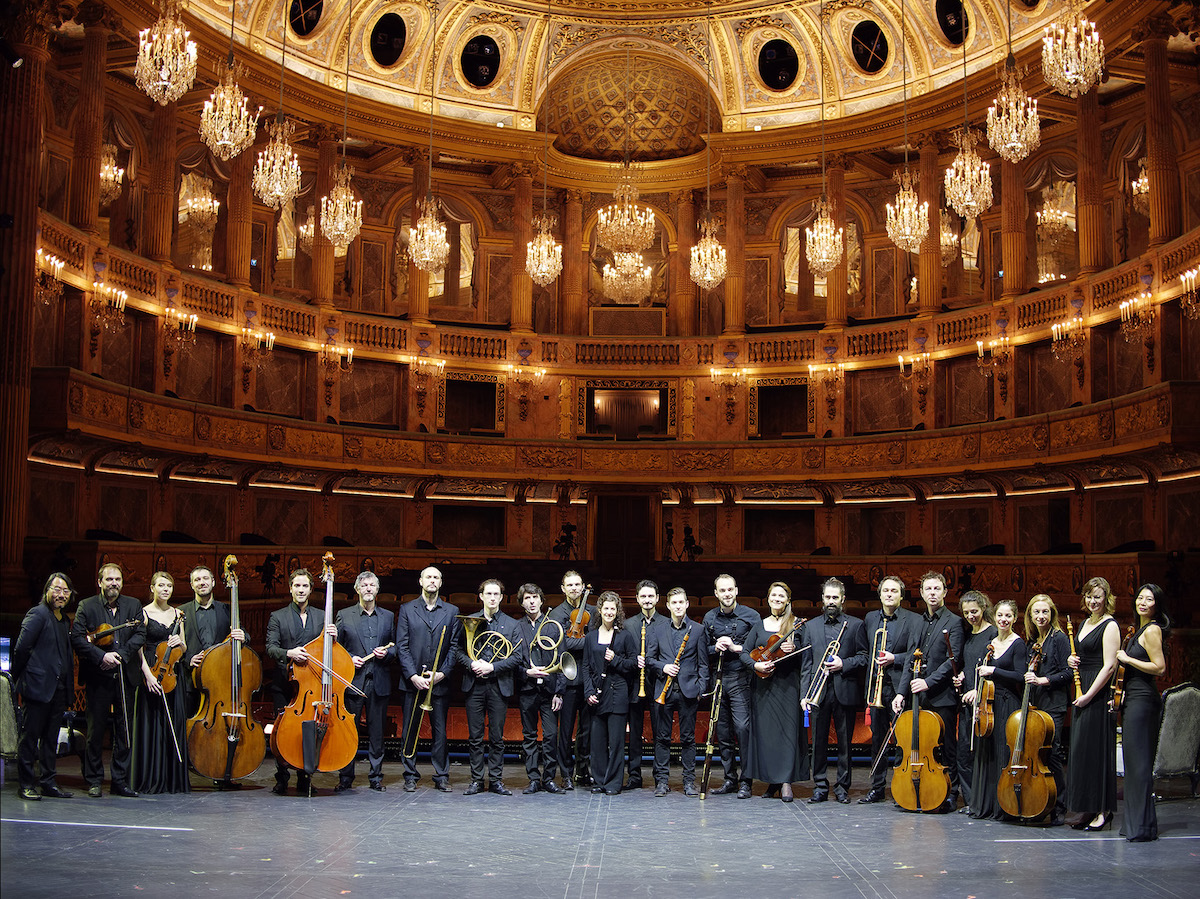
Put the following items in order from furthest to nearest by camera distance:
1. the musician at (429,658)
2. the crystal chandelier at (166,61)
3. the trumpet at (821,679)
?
the crystal chandelier at (166,61), the musician at (429,658), the trumpet at (821,679)

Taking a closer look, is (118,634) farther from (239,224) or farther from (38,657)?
(239,224)

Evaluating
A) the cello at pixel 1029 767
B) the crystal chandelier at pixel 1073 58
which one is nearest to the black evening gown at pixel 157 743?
the cello at pixel 1029 767

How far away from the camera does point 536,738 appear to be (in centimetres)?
942

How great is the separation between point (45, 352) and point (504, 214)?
1152cm

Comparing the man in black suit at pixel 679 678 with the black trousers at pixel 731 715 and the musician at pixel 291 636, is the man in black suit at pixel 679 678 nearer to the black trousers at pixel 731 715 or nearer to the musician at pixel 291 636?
the black trousers at pixel 731 715

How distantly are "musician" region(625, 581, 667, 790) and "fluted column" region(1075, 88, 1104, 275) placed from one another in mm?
14135

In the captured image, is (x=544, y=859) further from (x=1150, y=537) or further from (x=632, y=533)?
(x=632, y=533)

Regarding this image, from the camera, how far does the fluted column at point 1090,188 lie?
1995 centimetres

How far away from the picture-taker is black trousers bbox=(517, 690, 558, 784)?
9227 mm

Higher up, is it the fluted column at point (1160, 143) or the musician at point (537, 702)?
the fluted column at point (1160, 143)

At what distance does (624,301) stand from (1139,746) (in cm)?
2006

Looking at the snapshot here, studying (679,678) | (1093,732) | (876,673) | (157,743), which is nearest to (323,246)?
(157,743)

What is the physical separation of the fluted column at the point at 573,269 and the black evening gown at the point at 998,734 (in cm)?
1836

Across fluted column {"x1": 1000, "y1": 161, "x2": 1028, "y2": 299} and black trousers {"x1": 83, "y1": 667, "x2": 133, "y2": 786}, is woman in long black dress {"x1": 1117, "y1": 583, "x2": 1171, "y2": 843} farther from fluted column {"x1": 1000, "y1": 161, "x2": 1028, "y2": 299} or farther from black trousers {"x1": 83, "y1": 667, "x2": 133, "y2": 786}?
fluted column {"x1": 1000, "y1": 161, "x2": 1028, "y2": 299}
